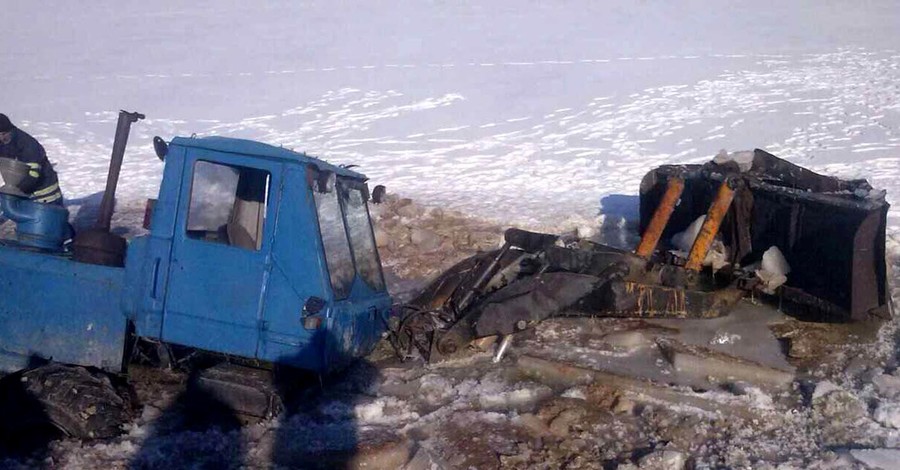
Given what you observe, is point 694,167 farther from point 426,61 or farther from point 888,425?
point 426,61

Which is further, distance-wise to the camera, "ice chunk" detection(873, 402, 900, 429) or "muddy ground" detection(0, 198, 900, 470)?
"ice chunk" detection(873, 402, 900, 429)

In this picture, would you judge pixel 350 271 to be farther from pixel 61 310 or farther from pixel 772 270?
pixel 772 270

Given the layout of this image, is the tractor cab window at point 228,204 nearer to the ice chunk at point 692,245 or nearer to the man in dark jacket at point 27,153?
the man in dark jacket at point 27,153

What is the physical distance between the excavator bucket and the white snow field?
1.66ft

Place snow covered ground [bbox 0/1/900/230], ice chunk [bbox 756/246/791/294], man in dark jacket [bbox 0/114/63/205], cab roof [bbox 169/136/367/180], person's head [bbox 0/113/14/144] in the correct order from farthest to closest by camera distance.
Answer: snow covered ground [bbox 0/1/900/230] → ice chunk [bbox 756/246/791/294] → person's head [bbox 0/113/14/144] → man in dark jacket [bbox 0/114/63/205] → cab roof [bbox 169/136/367/180]

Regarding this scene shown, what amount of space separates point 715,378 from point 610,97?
15599 mm

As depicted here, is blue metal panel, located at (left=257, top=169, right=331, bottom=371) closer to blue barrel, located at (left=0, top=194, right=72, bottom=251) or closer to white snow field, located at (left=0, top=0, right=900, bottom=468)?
white snow field, located at (left=0, top=0, right=900, bottom=468)

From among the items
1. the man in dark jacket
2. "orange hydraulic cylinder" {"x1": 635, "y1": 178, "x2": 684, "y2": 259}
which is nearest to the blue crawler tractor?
the man in dark jacket

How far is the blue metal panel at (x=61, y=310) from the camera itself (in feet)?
19.2

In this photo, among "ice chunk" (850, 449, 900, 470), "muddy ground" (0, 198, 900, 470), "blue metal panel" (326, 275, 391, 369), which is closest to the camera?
"ice chunk" (850, 449, 900, 470)

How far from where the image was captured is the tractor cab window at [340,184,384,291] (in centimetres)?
632

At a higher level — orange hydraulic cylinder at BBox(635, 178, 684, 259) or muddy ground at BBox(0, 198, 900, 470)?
orange hydraulic cylinder at BBox(635, 178, 684, 259)

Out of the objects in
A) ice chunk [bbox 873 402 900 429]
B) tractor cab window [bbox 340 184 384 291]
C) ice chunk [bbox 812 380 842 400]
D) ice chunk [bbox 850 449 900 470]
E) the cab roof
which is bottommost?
ice chunk [bbox 850 449 900 470]

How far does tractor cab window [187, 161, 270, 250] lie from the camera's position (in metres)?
5.85
